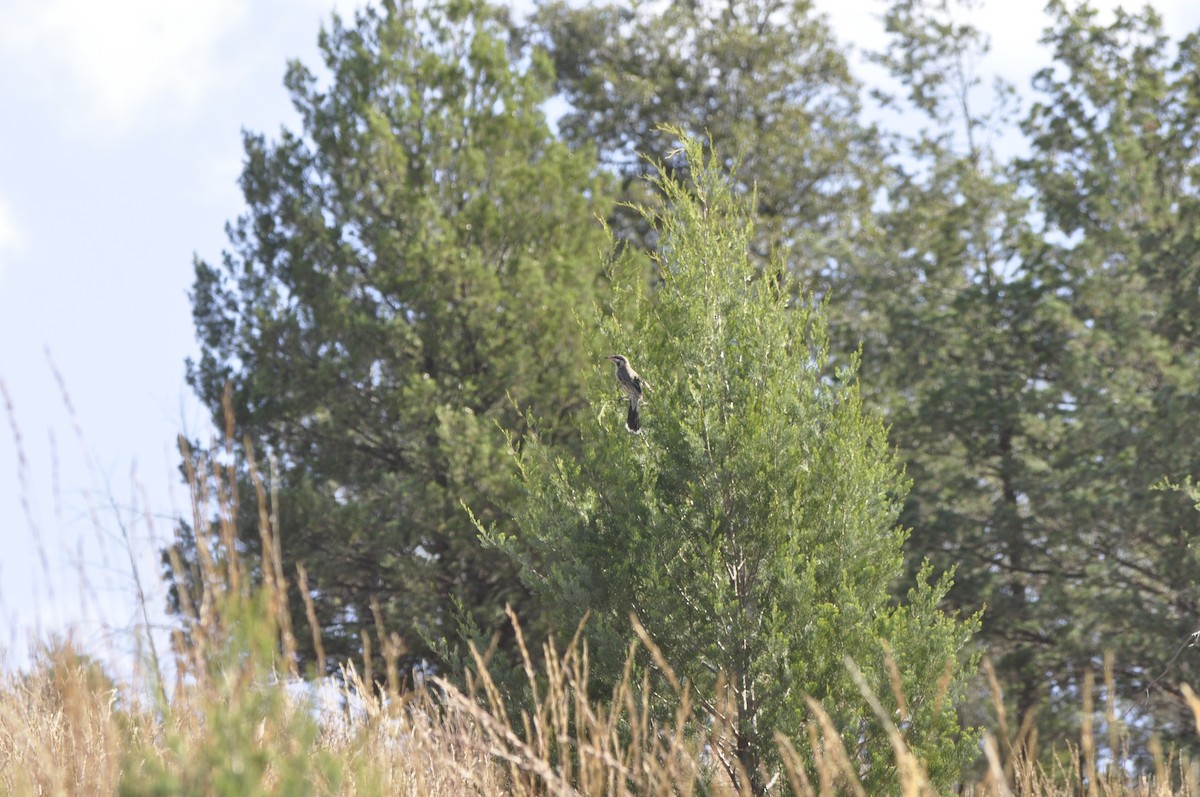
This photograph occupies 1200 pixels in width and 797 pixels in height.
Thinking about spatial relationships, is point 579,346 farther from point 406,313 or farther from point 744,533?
point 744,533

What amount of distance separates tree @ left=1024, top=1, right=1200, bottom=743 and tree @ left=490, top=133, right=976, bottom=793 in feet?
18.2

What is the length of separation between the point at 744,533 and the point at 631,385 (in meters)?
1.12

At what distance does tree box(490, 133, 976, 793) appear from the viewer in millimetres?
6941

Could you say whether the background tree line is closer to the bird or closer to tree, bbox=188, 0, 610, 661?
tree, bbox=188, 0, 610, 661

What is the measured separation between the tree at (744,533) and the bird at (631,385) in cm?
7

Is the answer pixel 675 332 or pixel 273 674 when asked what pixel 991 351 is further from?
pixel 273 674

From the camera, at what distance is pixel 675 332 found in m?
7.74

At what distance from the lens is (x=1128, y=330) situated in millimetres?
13484

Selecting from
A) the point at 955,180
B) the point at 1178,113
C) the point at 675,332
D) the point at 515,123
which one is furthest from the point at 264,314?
the point at 1178,113

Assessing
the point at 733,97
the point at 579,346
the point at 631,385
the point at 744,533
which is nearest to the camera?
the point at 744,533

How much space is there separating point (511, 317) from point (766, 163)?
7141 mm

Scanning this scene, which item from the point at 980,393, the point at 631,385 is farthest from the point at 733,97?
the point at 631,385

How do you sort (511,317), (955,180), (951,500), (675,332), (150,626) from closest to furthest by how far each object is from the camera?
(150,626) → (675,332) → (511,317) → (951,500) → (955,180)

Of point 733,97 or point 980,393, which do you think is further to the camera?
point 733,97
